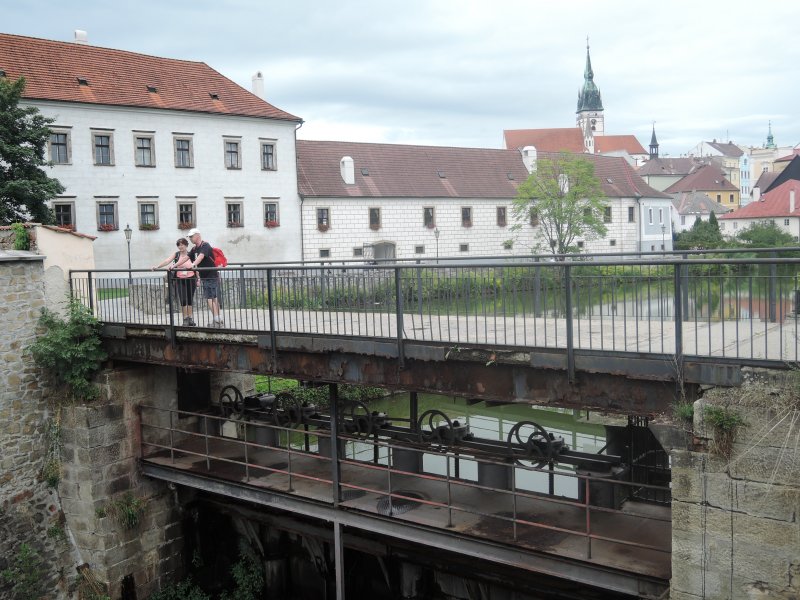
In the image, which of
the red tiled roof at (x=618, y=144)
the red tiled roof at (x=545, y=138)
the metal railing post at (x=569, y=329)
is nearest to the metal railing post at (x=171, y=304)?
the metal railing post at (x=569, y=329)

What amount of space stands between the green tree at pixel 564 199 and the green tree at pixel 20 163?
31.7 m

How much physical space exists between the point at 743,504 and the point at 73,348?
1058 centimetres

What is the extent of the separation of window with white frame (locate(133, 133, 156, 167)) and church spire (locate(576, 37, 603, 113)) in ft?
379

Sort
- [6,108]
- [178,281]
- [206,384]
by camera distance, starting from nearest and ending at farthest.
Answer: [178,281]
[206,384]
[6,108]

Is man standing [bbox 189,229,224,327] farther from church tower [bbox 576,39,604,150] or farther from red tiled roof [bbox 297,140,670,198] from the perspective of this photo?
church tower [bbox 576,39,604,150]

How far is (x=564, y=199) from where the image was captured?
52188mm

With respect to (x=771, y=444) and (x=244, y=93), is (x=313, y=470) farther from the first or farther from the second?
(x=244, y=93)

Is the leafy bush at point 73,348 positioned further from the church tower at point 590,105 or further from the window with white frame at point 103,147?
the church tower at point 590,105

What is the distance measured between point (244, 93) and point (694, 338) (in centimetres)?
4039

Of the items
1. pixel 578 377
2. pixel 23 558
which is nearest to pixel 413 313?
pixel 578 377

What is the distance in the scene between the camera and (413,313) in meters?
10.1

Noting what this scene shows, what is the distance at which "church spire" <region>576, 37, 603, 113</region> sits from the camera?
143 meters

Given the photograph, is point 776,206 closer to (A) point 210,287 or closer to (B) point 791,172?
(B) point 791,172

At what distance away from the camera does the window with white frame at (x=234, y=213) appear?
→ 142 feet
